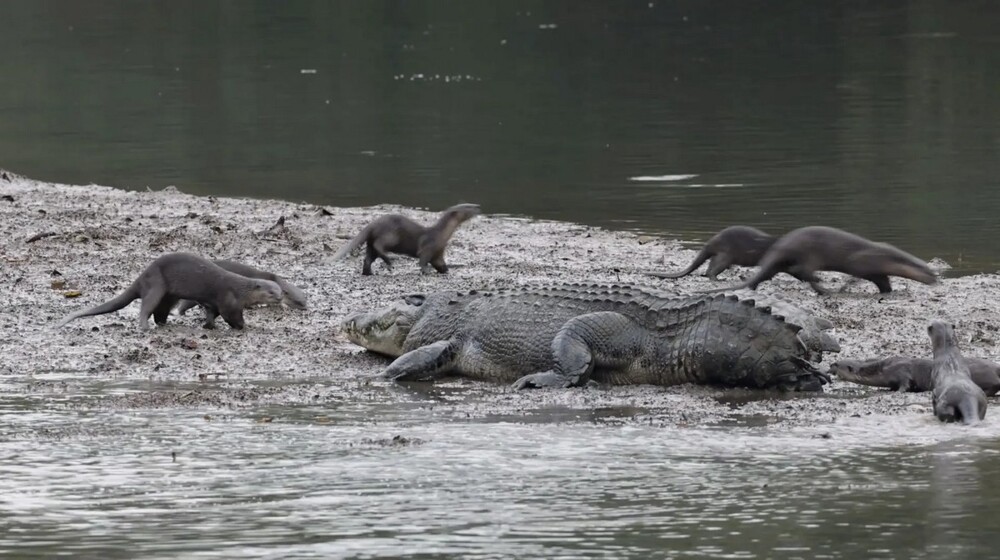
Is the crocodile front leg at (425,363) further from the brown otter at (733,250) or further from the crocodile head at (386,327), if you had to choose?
the brown otter at (733,250)

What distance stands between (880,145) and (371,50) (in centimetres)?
2085

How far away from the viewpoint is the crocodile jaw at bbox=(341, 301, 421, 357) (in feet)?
34.1

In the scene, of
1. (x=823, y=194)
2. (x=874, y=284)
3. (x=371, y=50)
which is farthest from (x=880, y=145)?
(x=371, y=50)

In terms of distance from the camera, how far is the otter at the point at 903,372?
28.9 feet

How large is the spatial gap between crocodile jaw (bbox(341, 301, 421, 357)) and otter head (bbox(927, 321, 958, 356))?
3.15 meters

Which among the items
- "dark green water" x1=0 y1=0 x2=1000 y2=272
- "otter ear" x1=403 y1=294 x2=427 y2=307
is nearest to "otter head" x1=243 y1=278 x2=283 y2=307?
"otter ear" x1=403 y1=294 x2=427 y2=307

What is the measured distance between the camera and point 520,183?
19.2 meters

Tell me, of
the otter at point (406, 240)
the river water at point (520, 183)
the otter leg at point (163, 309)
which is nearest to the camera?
the river water at point (520, 183)

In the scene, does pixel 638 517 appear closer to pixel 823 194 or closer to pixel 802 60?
pixel 823 194

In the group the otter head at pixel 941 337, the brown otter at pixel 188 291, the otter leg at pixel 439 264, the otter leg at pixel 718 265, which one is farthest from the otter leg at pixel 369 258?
the otter head at pixel 941 337

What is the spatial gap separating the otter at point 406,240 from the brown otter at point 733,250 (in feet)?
5.45

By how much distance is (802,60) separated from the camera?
34500 mm

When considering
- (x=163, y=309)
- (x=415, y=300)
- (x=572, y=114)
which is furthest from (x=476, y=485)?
(x=572, y=114)

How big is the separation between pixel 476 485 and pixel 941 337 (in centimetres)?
295
